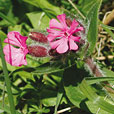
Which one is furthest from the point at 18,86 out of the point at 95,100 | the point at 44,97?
the point at 95,100

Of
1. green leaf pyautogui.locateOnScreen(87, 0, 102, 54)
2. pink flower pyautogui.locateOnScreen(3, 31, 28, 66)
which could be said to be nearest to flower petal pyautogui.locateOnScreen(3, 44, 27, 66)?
pink flower pyautogui.locateOnScreen(3, 31, 28, 66)

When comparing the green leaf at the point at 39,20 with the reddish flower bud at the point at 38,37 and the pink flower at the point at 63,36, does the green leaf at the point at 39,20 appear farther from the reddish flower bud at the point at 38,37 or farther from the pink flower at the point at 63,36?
the pink flower at the point at 63,36

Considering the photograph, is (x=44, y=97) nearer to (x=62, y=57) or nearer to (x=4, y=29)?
Result: (x=62, y=57)

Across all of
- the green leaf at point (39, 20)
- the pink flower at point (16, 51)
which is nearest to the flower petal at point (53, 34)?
the pink flower at point (16, 51)

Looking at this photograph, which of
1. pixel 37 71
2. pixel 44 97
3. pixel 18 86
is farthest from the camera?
pixel 18 86

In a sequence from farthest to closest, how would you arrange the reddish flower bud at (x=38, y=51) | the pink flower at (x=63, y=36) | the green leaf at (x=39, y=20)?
the green leaf at (x=39, y=20)
the reddish flower bud at (x=38, y=51)
the pink flower at (x=63, y=36)
